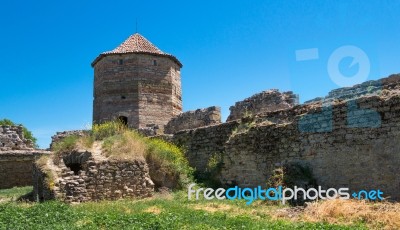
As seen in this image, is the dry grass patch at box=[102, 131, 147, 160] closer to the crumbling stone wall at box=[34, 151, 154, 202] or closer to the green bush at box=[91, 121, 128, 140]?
the crumbling stone wall at box=[34, 151, 154, 202]

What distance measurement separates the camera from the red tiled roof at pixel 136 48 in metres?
25.6

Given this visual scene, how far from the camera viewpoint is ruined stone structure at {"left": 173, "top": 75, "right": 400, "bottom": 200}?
9336mm

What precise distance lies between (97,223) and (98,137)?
7.45 m

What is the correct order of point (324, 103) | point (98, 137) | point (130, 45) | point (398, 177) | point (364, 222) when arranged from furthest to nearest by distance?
point (130, 45), point (98, 137), point (324, 103), point (398, 177), point (364, 222)

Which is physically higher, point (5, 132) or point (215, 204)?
point (5, 132)

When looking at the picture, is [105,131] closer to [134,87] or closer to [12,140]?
[12,140]

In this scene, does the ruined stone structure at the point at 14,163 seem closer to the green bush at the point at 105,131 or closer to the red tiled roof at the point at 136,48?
the green bush at the point at 105,131

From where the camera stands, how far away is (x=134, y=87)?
25375 mm

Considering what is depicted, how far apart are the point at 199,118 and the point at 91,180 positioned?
27.5ft

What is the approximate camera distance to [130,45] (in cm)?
2658

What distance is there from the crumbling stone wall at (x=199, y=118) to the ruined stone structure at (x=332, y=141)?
15.8 ft

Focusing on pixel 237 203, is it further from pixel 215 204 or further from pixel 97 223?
pixel 97 223

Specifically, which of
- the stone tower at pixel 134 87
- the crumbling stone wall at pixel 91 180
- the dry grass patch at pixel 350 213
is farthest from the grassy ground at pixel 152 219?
the stone tower at pixel 134 87

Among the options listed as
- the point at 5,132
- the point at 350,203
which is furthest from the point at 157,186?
the point at 5,132
